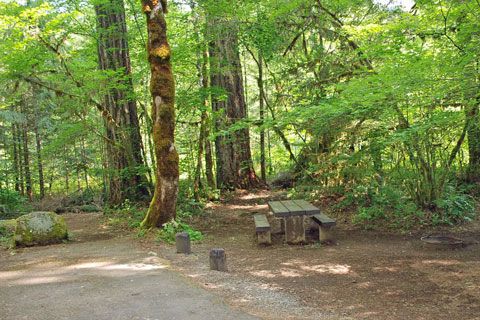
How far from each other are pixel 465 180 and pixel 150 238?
28.0 feet

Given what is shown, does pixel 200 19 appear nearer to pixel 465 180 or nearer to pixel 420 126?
pixel 420 126

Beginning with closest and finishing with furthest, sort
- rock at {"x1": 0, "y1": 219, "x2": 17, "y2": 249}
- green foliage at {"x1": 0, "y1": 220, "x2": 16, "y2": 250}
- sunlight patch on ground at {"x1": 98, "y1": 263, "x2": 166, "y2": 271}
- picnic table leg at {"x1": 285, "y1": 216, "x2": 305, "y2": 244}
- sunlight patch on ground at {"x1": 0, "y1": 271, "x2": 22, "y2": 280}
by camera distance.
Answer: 1. sunlight patch on ground at {"x1": 0, "y1": 271, "x2": 22, "y2": 280}
2. sunlight patch on ground at {"x1": 98, "y1": 263, "x2": 166, "y2": 271}
3. picnic table leg at {"x1": 285, "y1": 216, "x2": 305, "y2": 244}
4. green foliage at {"x1": 0, "y1": 220, "x2": 16, "y2": 250}
5. rock at {"x1": 0, "y1": 219, "x2": 17, "y2": 249}

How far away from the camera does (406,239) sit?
6.80m

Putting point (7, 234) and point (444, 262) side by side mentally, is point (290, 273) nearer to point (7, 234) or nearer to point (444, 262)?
point (444, 262)

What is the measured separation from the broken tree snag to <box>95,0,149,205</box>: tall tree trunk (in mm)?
2947

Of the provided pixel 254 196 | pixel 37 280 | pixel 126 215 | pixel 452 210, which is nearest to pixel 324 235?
pixel 452 210

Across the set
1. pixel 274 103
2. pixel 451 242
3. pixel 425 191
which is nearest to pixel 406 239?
pixel 451 242

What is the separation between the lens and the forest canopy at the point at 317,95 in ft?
21.7

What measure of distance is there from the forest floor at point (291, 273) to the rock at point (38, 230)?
12.6 inches

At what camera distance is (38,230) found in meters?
7.05

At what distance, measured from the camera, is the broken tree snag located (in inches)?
291

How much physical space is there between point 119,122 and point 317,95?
5818 mm

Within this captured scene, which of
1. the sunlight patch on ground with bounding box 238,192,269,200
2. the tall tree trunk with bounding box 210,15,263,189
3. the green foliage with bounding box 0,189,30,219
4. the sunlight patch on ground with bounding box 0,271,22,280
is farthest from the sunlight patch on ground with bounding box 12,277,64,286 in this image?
the green foliage with bounding box 0,189,30,219

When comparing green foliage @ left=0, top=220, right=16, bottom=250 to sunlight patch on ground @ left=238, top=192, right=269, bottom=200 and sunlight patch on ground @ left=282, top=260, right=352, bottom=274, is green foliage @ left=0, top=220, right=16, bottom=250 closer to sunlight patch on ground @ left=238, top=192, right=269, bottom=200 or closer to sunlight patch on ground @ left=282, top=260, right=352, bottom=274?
sunlight patch on ground @ left=282, top=260, right=352, bottom=274
